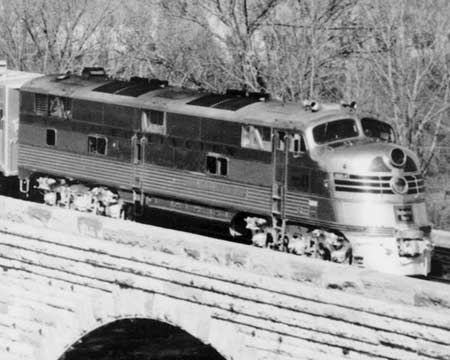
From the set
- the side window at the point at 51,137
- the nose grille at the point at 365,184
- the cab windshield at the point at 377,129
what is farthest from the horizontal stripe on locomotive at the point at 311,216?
the side window at the point at 51,137

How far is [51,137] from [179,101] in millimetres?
3517

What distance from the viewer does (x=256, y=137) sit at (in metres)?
21.5

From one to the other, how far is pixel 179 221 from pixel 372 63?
8.60m

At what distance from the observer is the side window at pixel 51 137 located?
25300 mm

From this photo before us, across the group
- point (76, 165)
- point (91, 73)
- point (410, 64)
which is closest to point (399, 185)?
point (76, 165)

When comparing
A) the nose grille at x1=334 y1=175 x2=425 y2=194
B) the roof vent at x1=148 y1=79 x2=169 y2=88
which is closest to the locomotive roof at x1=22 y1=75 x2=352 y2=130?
the roof vent at x1=148 y1=79 x2=169 y2=88

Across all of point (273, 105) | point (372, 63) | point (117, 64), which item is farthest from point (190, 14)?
point (273, 105)

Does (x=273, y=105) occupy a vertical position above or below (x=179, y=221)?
above

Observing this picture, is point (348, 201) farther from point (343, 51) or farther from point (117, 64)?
point (117, 64)

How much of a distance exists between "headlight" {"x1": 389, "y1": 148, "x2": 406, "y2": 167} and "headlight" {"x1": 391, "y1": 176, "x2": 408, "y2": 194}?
0.73ft

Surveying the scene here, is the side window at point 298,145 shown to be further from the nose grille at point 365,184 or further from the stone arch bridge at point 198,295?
the stone arch bridge at point 198,295

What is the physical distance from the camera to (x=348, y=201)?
20219 millimetres

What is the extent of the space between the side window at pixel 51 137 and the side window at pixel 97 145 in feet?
3.54

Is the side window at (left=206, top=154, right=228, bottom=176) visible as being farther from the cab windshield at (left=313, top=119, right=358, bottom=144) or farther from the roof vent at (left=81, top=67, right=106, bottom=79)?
the roof vent at (left=81, top=67, right=106, bottom=79)
